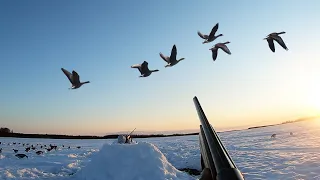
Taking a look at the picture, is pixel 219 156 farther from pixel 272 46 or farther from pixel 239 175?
pixel 272 46

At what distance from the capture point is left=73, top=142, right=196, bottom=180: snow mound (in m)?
9.75

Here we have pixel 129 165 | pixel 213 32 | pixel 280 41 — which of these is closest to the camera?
pixel 280 41

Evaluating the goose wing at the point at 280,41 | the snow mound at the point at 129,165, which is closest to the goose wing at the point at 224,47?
the goose wing at the point at 280,41

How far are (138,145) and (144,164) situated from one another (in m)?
0.89

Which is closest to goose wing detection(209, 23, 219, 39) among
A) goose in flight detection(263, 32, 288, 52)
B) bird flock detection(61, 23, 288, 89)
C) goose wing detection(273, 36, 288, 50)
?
bird flock detection(61, 23, 288, 89)

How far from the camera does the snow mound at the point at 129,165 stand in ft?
32.0

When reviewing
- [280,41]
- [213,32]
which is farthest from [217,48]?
[280,41]

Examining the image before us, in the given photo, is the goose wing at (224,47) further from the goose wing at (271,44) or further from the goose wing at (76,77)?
the goose wing at (76,77)

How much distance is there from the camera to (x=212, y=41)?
6.26 m

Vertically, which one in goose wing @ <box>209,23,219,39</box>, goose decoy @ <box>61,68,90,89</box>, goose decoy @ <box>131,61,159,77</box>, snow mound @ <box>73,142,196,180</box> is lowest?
snow mound @ <box>73,142,196,180</box>

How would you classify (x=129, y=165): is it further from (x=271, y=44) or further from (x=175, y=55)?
(x=271, y=44)

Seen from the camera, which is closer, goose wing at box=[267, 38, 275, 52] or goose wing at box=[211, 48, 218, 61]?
goose wing at box=[267, 38, 275, 52]

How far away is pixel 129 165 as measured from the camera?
1003 cm

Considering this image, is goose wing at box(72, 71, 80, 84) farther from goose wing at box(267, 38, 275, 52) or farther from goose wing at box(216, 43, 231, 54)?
goose wing at box(267, 38, 275, 52)
